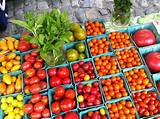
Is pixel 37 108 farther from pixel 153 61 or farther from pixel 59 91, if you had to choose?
pixel 153 61

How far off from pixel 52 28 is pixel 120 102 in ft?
2.58

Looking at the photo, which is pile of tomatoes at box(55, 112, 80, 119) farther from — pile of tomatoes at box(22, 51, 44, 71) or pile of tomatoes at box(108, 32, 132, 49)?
pile of tomatoes at box(108, 32, 132, 49)

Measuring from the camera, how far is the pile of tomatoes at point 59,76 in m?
2.00

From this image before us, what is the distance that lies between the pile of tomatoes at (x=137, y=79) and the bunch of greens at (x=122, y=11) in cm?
61

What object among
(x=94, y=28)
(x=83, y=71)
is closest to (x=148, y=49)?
(x=94, y=28)

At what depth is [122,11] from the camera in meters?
2.39

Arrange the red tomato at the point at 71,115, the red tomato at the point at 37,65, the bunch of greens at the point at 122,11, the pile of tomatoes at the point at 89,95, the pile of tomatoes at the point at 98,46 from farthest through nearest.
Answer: the bunch of greens at the point at 122,11 → the pile of tomatoes at the point at 98,46 → the red tomato at the point at 37,65 → the pile of tomatoes at the point at 89,95 → the red tomato at the point at 71,115

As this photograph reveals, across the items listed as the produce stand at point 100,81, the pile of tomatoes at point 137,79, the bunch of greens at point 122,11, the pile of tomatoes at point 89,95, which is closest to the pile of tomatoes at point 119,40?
the produce stand at point 100,81

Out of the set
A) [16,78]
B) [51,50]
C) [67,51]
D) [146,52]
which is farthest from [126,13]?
[16,78]

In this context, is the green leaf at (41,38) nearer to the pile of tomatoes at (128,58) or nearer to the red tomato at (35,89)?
the red tomato at (35,89)

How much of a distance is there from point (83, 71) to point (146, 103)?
58 centimetres

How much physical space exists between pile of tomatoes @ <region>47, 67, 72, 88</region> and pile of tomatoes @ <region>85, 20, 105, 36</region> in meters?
0.50

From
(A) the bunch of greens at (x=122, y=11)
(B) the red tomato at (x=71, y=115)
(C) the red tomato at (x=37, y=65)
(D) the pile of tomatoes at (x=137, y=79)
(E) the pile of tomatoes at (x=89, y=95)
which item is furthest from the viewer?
(A) the bunch of greens at (x=122, y=11)

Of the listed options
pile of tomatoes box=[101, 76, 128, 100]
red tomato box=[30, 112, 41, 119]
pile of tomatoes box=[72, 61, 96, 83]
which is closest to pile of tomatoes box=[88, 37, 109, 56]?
pile of tomatoes box=[72, 61, 96, 83]
